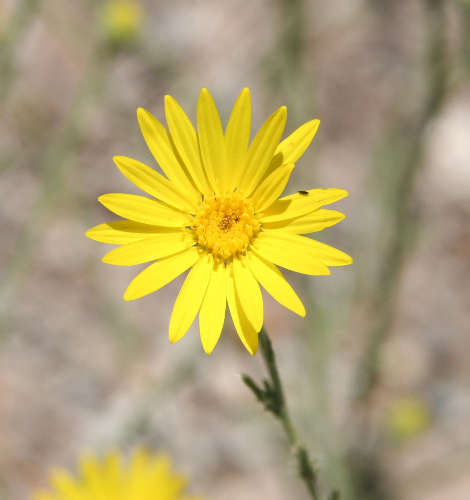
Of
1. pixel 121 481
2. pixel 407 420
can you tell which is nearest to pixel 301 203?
pixel 121 481

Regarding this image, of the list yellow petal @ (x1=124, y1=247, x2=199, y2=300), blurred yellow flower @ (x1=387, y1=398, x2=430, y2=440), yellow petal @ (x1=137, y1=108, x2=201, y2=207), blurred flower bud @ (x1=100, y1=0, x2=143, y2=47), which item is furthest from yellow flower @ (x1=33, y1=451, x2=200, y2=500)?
blurred flower bud @ (x1=100, y1=0, x2=143, y2=47)

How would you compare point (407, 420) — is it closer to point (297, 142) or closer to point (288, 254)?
point (288, 254)

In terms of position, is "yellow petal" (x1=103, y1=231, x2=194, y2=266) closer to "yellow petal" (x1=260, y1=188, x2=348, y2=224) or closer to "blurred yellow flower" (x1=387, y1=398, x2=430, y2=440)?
"yellow petal" (x1=260, y1=188, x2=348, y2=224)

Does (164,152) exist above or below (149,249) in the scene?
above

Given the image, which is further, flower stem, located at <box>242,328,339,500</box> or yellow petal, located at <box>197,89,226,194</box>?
yellow petal, located at <box>197,89,226,194</box>

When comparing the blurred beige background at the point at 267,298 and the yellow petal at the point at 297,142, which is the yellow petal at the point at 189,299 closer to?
the yellow petal at the point at 297,142

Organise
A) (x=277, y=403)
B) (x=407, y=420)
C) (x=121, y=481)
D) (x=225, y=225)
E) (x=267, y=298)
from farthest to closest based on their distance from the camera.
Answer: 1. (x=267, y=298)
2. (x=407, y=420)
3. (x=121, y=481)
4. (x=225, y=225)
5. (x=277, y=403)
